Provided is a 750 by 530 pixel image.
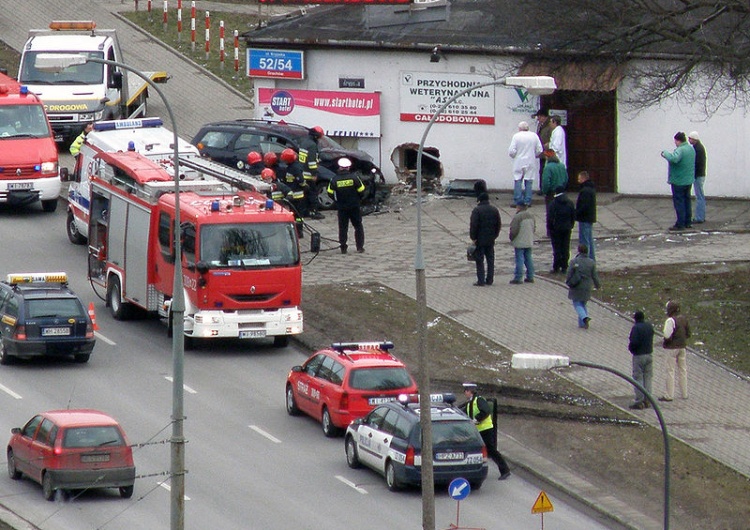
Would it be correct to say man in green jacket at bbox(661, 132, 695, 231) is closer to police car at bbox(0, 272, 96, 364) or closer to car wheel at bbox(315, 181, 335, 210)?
car wheel at bbox(315, 181, 335, 210)

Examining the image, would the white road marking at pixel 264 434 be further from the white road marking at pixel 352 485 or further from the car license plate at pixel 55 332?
→ the car license plate at pixel 55 332

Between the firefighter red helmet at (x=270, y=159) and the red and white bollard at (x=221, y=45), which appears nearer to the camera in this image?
the firefighter red helmet at (x=270, y=159)

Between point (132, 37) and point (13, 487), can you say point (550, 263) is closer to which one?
point (13, 487)

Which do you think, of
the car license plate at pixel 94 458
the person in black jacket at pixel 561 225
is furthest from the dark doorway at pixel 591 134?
the car license plate at pixel 94 458

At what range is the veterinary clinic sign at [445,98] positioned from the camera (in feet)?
135

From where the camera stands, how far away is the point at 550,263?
3569 cm

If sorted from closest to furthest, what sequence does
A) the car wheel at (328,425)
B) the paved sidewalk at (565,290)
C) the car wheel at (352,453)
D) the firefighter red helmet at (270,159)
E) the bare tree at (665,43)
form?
the car wheel at (352,453), the car wheel at (328,425), the paved sidewalk at (565,290), the bare tree at (665,43), the firefighter red helmet at (270,159)

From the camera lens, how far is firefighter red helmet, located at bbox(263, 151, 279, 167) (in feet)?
125

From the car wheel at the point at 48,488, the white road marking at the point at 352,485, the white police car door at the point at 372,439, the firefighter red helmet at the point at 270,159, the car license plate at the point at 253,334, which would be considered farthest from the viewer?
the firefighter red helmet at the point at 270,159

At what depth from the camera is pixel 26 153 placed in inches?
1499

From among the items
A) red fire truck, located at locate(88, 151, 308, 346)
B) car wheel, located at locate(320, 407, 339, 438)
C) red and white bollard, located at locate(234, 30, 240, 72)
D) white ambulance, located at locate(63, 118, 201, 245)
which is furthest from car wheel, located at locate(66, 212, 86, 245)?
red and white bollard, located at locate(234, 30, 240, 72)

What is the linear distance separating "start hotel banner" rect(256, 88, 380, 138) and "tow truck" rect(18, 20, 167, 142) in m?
3.46

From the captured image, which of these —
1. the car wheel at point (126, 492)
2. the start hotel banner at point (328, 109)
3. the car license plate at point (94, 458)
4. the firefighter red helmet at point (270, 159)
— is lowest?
the car wheel at point (126, 492)

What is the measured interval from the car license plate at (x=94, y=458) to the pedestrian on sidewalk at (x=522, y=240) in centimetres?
1162
